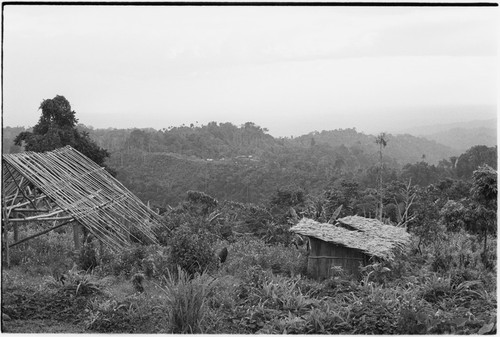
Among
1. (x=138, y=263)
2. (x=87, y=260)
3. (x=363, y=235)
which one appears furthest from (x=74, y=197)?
(x=363, y=235)

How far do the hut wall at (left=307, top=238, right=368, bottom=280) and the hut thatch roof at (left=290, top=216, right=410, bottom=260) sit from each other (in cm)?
16

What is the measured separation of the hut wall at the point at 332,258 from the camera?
359 inches

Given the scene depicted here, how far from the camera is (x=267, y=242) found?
13328 mm

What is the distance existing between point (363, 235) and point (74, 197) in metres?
4.80

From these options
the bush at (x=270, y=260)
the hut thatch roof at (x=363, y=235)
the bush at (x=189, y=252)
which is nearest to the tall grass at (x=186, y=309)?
the bush at (x=189, y=252)

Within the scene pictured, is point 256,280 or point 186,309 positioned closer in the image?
point 186,309

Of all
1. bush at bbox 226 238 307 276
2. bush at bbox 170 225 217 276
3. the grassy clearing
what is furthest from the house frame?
bush at bbox 226 238 307 276

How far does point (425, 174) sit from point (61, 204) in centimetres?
1967

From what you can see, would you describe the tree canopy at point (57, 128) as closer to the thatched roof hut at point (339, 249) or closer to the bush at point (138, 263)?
the bush at point (138, 263)

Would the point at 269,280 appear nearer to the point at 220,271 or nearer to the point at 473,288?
the point at 220,271

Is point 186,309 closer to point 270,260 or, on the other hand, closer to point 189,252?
point 189,252

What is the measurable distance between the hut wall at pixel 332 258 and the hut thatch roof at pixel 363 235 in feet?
0.52

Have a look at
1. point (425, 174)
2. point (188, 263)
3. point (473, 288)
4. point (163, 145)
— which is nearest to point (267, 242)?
point (188, 263)

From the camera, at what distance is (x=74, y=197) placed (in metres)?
9.29
